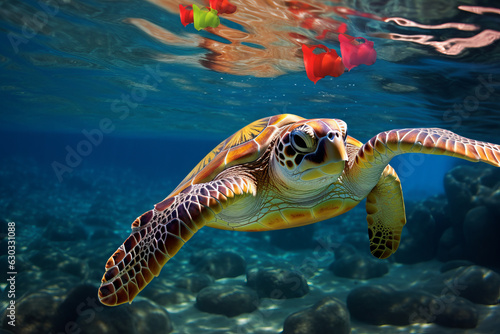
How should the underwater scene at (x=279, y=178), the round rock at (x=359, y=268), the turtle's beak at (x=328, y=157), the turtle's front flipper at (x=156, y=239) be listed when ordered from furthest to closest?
the round rock at (x=359, y=268)
the underwater scene at (x=279, y=178)
the turtle's beak at (x=328, y=157)
the turtle's front flipper at (x=156, y=239)

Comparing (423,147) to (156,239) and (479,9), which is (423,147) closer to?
(156,239)

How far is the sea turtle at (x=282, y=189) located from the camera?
2178 millimetres

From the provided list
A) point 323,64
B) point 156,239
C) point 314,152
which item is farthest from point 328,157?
point 323,64

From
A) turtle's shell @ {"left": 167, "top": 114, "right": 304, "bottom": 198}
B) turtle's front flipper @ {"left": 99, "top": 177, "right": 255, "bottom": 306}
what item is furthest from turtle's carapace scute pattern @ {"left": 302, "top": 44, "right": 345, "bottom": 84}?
turtle's front flipper @ {"left": 99, "top": 177, "right": 255, "bottom": 306}

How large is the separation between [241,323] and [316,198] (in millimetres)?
4147

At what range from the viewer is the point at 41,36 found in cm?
941

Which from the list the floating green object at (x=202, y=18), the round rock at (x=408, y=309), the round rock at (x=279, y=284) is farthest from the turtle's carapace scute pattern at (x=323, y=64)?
the round rock at (x=279, y=284)

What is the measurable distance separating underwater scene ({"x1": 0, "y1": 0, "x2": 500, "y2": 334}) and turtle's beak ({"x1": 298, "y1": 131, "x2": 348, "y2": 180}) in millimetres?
16

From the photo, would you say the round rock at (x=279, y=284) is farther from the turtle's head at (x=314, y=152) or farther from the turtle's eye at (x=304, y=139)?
the turtle's eye at (x=304, y=139)

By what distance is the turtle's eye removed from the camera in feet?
7.66

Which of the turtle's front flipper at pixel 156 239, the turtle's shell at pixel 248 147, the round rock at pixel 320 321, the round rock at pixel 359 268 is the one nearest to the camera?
the turtle's front flipper at pixel 156 239

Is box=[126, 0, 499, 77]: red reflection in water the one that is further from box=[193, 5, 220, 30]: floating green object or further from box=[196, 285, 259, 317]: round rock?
box=[196, 285, 259, 317]: round rock

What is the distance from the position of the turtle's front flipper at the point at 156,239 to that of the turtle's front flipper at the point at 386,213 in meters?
1.95

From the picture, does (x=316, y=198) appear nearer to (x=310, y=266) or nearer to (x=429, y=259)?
(x=310, y=266)
